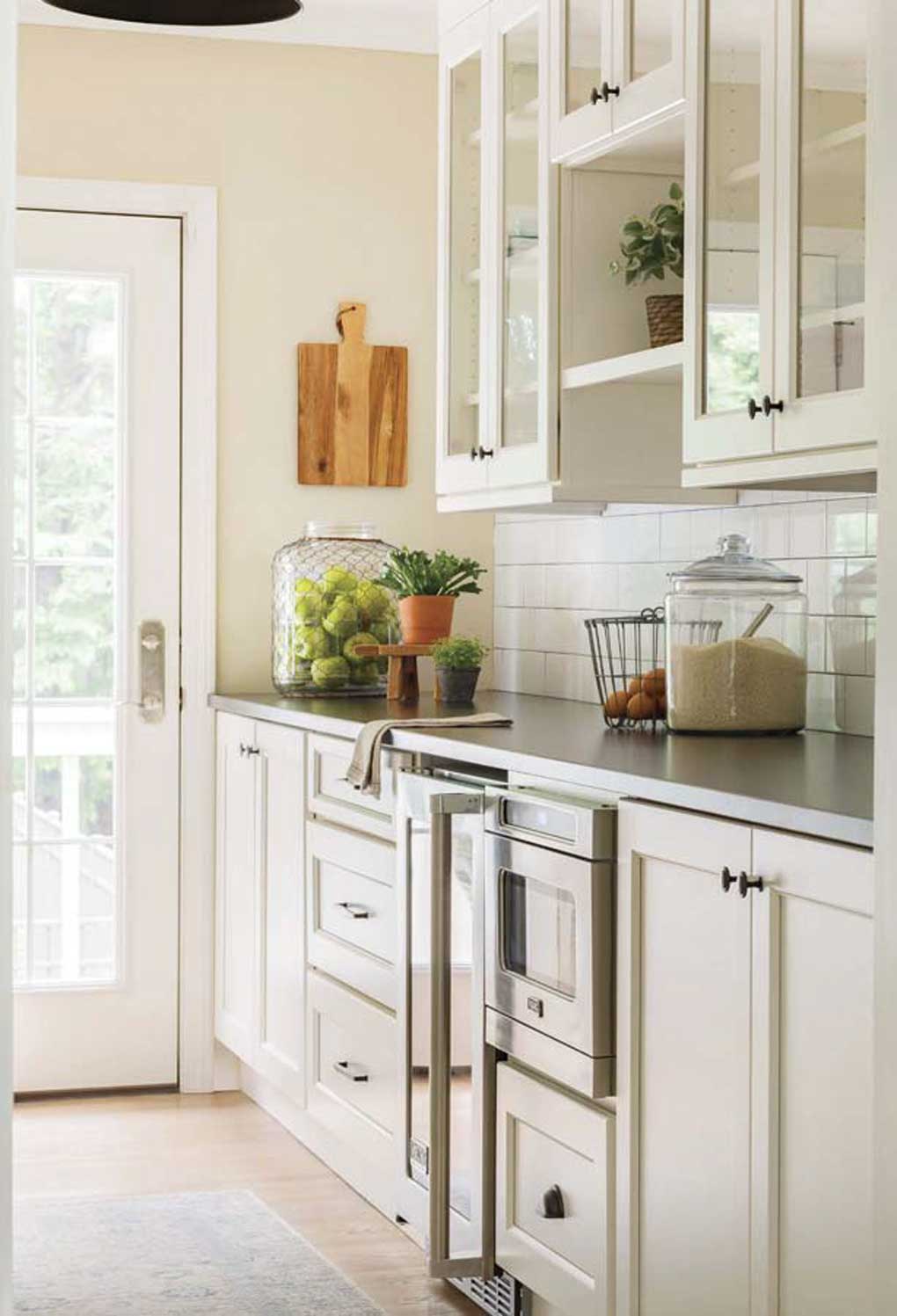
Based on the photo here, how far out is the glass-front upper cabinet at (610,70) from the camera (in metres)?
2.86

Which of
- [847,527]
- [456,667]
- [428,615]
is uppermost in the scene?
[847,527]

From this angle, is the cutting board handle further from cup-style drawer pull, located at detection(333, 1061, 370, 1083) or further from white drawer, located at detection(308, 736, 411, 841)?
cup-style drawer pull, located at detection(333, 1061, 370, 1083)

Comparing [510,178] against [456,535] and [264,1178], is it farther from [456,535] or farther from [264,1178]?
[264,1178]

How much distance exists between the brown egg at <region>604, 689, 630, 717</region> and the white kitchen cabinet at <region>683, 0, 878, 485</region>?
492 millimetres

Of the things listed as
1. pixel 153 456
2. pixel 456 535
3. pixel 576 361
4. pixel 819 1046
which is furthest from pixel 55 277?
pixel 819 1046

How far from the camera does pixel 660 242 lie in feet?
10.3

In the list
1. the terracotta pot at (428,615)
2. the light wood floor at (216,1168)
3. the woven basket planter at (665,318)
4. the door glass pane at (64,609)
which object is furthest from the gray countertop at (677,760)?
the light wood floor at (216,1168)

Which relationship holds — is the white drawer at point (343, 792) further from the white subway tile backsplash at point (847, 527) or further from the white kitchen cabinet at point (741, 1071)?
the white kitchen cabinet at point (741, 1071)

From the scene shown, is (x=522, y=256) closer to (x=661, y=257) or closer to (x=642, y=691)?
(x=661, y=257)

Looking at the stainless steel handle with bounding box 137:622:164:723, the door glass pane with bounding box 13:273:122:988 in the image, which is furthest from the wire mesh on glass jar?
the door glass pane with bounding box 13:273:122:988

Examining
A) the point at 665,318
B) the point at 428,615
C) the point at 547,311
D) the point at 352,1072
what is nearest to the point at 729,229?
the point at 665,318

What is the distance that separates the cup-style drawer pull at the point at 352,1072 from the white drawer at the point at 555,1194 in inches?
26.0

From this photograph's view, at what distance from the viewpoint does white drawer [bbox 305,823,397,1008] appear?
3230mm

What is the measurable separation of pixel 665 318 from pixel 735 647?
2.06 feet
